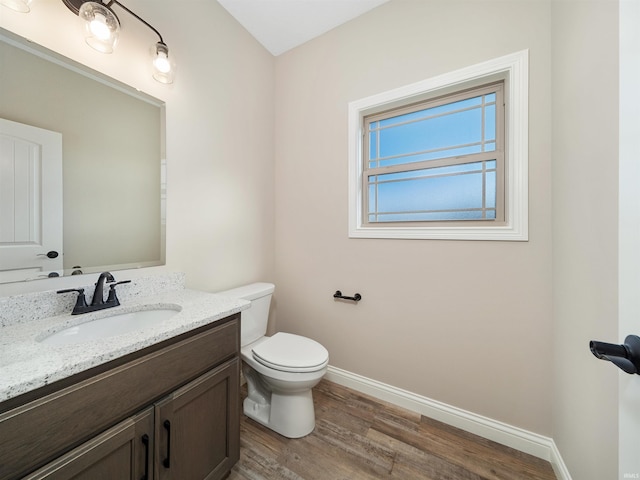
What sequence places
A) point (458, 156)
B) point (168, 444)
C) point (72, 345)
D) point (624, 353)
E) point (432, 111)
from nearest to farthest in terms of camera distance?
point (624, 353) < point (72, 345) < point (168, 444) < point (458, 156) < point (432, 111)

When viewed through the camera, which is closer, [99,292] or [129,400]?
[129,400]

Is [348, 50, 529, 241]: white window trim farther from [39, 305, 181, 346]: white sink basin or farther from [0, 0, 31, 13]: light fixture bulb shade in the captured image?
[0, 0, 31, 13]: light fixture bulb shade

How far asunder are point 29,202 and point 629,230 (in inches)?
74.2

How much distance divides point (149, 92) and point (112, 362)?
134 centimetres

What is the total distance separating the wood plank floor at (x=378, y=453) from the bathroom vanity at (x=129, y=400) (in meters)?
0.26

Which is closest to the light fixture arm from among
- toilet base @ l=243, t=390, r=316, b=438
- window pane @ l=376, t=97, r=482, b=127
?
window pane @ l=376, t=97, r=482, b=127

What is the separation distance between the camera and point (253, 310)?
1650 mm

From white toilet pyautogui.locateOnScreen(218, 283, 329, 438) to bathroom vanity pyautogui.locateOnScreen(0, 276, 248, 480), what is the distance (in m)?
0.27

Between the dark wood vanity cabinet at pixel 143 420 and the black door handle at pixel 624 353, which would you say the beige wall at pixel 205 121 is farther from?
the black door handle at pixel 624 353

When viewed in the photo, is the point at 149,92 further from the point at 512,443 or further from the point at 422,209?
the point at 512,443

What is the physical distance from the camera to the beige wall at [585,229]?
0.78 meters

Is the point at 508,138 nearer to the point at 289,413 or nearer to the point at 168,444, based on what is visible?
the point at 289,413

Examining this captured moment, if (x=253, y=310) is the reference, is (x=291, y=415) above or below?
below

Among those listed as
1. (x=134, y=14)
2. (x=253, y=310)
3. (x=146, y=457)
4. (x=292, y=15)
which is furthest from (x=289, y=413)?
(x=292, y=15)
